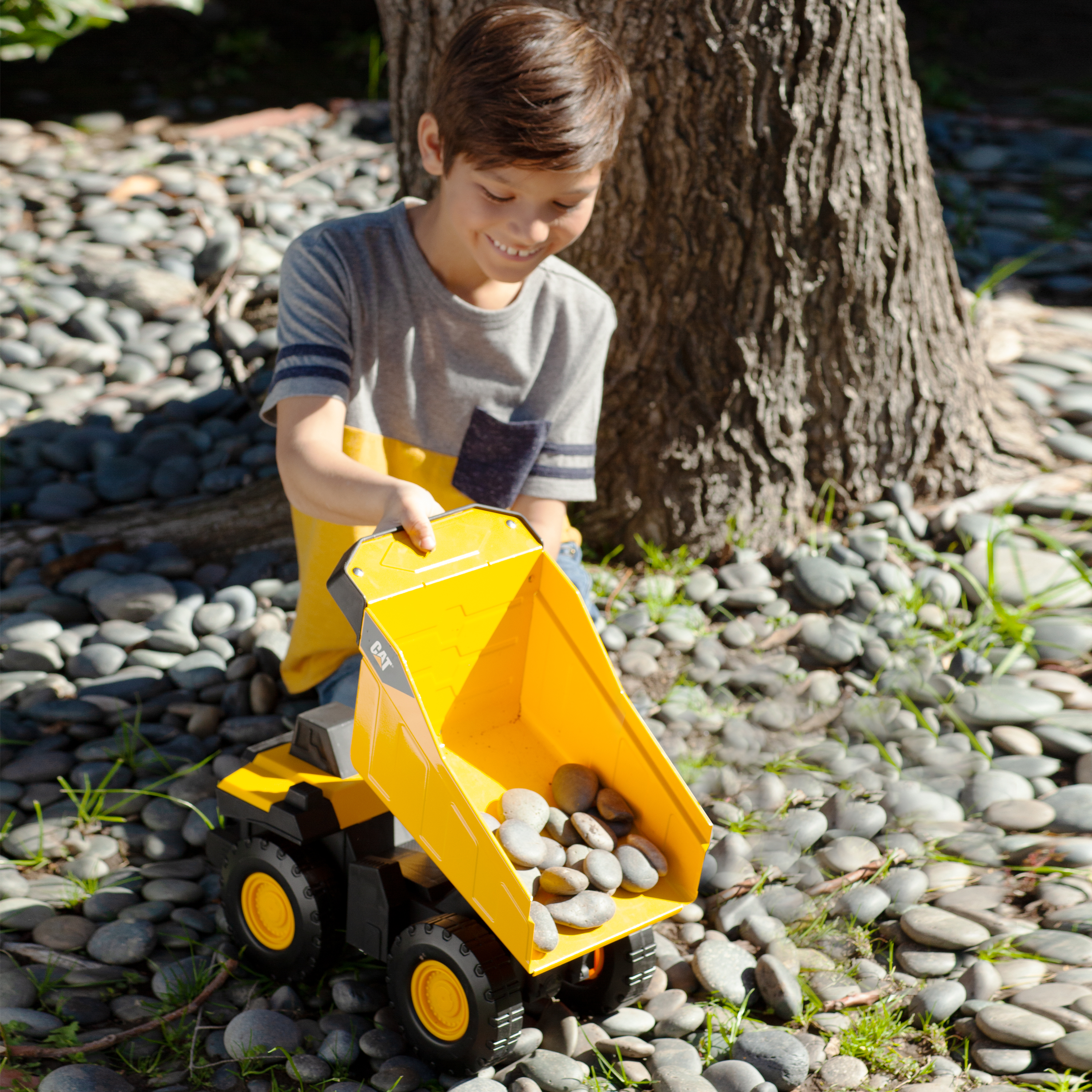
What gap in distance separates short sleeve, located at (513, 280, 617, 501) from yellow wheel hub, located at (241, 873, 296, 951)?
0.81 m

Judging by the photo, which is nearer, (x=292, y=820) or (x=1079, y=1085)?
(x=1079, y=1085)

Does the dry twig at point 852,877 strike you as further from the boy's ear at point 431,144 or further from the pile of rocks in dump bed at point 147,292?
the pile of rocks in dump bed at point 147,292

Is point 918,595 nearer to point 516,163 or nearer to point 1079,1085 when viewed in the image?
point 1079,1085

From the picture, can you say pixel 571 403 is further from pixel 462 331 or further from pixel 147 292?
pixel 147 292

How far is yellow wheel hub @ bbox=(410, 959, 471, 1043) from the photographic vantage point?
4.89 ft

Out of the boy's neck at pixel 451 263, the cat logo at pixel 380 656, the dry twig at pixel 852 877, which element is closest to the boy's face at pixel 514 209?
the boy's neck at pixel 451 263

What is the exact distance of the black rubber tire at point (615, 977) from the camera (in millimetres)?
1569

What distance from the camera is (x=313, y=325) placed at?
183 centimetres

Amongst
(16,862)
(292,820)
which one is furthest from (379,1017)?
→ (16,862)

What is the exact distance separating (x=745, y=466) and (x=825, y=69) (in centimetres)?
88

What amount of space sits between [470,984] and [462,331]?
1.07 m

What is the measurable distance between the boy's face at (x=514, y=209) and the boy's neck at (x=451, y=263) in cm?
12

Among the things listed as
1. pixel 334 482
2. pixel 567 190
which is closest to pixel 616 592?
pixel 334 482

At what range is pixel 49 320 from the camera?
11.9 feet
